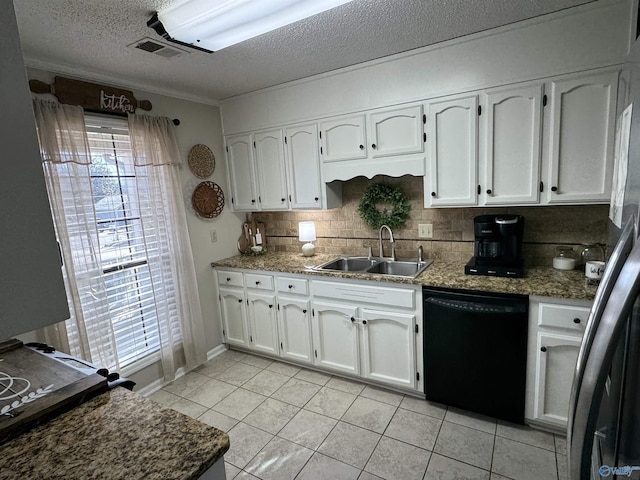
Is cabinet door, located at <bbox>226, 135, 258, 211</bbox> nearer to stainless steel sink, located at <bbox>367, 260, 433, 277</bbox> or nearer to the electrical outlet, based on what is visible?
stainless steel sink, located at <bbox>367, 260, 433, 277</bbox>

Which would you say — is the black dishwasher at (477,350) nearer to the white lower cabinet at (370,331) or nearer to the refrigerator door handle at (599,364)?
the white lower cabinet at (370,331)

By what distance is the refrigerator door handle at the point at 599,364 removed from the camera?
48 cm

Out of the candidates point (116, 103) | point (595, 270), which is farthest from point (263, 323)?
point (595, 270)

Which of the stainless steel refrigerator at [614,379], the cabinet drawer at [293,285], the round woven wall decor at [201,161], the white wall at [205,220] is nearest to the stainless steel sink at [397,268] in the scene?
the cabinet drawer at [293,285]

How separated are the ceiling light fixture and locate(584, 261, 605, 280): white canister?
195 cm

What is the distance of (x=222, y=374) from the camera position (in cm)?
302

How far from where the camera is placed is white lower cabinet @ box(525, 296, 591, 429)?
6.14ft

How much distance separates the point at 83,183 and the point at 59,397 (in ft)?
5.25

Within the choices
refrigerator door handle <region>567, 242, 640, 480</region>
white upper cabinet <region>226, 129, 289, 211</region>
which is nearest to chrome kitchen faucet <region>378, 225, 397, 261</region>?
white upper cabinet <region>226, 129, 289, 211</region>

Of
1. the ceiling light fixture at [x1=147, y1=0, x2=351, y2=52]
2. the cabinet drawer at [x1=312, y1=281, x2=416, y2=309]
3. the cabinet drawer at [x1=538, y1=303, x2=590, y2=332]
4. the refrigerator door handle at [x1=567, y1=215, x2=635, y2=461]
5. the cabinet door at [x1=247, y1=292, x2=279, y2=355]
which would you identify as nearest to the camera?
the refrigerator door handle at [x1=567, y1=215, x2=635, y2=461]

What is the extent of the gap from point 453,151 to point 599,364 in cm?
201

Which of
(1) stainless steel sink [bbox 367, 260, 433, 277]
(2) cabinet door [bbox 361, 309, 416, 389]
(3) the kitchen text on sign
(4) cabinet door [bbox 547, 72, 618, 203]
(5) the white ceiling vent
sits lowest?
(2) cabinet door [bbox 361, 309, 416, 389]

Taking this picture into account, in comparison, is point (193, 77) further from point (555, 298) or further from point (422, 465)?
point (422, 465)

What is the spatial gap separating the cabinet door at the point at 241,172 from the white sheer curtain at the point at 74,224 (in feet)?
4.20
